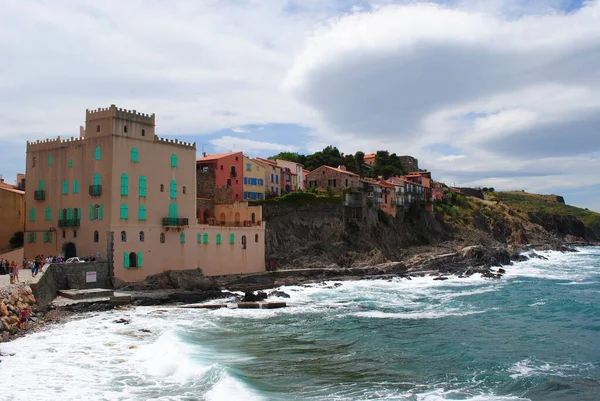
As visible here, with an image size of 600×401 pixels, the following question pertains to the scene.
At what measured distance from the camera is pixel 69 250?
36.5 m

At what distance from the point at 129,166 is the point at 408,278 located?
92.7 feet

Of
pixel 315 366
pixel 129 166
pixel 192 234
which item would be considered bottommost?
pixel 315 366

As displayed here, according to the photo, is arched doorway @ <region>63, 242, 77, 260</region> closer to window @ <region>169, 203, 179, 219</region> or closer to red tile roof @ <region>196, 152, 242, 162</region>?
window @ <region>169, 203, 179, 219</region>

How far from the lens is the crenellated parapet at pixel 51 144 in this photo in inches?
1463

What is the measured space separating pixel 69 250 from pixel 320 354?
2424cm

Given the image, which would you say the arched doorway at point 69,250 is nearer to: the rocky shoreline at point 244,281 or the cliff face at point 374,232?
the rocky shoreline at point 244,281

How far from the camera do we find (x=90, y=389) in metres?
14.6

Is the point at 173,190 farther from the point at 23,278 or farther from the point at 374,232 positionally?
the point at 374,232

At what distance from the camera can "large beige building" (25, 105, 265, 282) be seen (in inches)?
1379

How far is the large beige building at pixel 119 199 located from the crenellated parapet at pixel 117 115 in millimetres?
69

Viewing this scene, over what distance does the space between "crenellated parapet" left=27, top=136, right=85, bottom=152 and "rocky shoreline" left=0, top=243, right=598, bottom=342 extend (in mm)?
11306

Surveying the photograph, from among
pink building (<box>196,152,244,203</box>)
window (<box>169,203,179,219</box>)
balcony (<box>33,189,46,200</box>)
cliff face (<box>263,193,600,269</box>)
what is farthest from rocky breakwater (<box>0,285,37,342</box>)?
pink building (<box>196,152,244,203</box>)

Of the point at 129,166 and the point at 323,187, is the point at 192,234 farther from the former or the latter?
the point at 323,187

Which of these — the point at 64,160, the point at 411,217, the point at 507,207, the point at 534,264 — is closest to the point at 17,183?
the point at 64,160
